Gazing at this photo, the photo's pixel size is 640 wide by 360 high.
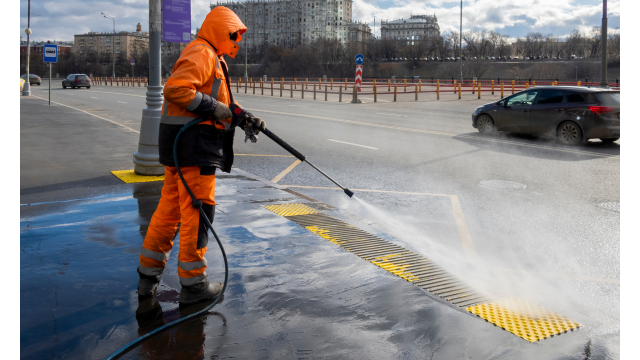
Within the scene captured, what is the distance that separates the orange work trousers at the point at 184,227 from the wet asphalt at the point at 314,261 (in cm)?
27

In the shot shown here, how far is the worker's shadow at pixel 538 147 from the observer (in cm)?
1057

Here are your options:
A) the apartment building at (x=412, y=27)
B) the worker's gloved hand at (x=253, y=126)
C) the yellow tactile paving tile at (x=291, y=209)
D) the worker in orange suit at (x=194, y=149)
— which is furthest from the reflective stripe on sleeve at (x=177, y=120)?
the apartment building at (x=412, y=27)

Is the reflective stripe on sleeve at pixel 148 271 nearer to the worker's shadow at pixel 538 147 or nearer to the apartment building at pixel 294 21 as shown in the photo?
the worker's shadow at pixel 538 147

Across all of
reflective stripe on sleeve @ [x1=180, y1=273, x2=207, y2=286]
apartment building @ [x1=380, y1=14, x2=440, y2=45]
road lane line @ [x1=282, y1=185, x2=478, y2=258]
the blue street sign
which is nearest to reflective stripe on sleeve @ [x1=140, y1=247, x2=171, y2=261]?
reflective stripe on sleeve @ [x1=180, y1=273, x2=207, y2=286]

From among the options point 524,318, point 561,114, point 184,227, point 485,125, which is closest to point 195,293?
point 184,227

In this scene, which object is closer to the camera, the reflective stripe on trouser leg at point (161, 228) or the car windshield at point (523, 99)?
the reflective stripe on trouser leg at point (161, 228)

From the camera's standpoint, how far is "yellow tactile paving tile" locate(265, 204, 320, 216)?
593 centimetres

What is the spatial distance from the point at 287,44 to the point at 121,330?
17399 cm

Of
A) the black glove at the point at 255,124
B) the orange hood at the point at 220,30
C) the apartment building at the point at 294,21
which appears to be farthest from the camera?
the apartment building at the point at 294,21

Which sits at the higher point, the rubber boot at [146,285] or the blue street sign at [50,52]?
the blue street sign at [50,52]

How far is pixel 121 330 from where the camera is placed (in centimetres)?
308

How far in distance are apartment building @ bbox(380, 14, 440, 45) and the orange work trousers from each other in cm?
→ 18736
